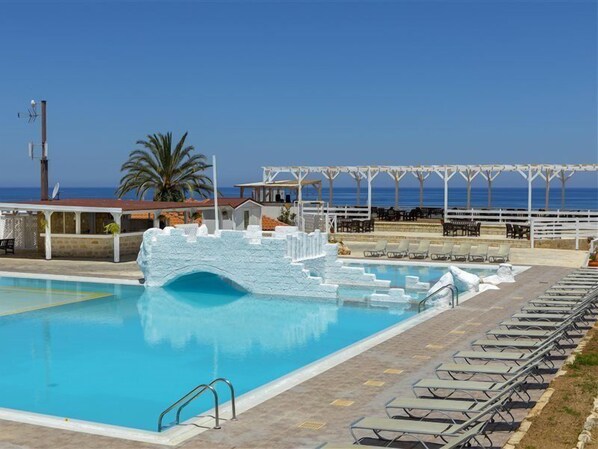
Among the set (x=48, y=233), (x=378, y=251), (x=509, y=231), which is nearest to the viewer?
(x=48, y=233)

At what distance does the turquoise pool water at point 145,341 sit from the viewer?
1051 centimetres

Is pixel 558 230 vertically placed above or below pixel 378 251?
above

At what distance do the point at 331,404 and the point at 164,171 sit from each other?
3322 centimetres

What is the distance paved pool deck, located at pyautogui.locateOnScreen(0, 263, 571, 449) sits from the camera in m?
7.26

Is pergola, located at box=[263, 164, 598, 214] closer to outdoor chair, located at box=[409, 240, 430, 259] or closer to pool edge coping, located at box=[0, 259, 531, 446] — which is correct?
outdoor chair, located at box=[409, 240, 430, 259]

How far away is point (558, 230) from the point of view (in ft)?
97.7

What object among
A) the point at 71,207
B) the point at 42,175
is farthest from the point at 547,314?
the point at 42,175

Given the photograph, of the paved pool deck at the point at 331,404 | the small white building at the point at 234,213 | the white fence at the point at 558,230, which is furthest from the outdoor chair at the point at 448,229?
the paved pool deck at the point at 331,404

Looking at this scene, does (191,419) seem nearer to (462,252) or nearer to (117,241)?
(117,241)

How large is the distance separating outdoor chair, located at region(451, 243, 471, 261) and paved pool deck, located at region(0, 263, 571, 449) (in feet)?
37.7

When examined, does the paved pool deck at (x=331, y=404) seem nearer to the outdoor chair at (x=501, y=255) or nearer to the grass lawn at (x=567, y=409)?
the grass lawn at (x=567, y=409)

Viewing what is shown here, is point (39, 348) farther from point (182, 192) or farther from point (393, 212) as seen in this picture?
point (182, 192)

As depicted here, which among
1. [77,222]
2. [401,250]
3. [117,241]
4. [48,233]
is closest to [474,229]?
[401,250]

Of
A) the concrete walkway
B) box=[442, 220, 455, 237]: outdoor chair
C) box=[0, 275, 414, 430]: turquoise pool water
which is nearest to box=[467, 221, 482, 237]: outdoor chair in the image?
box=[442, 220, 455, 237]: outdoor chair
